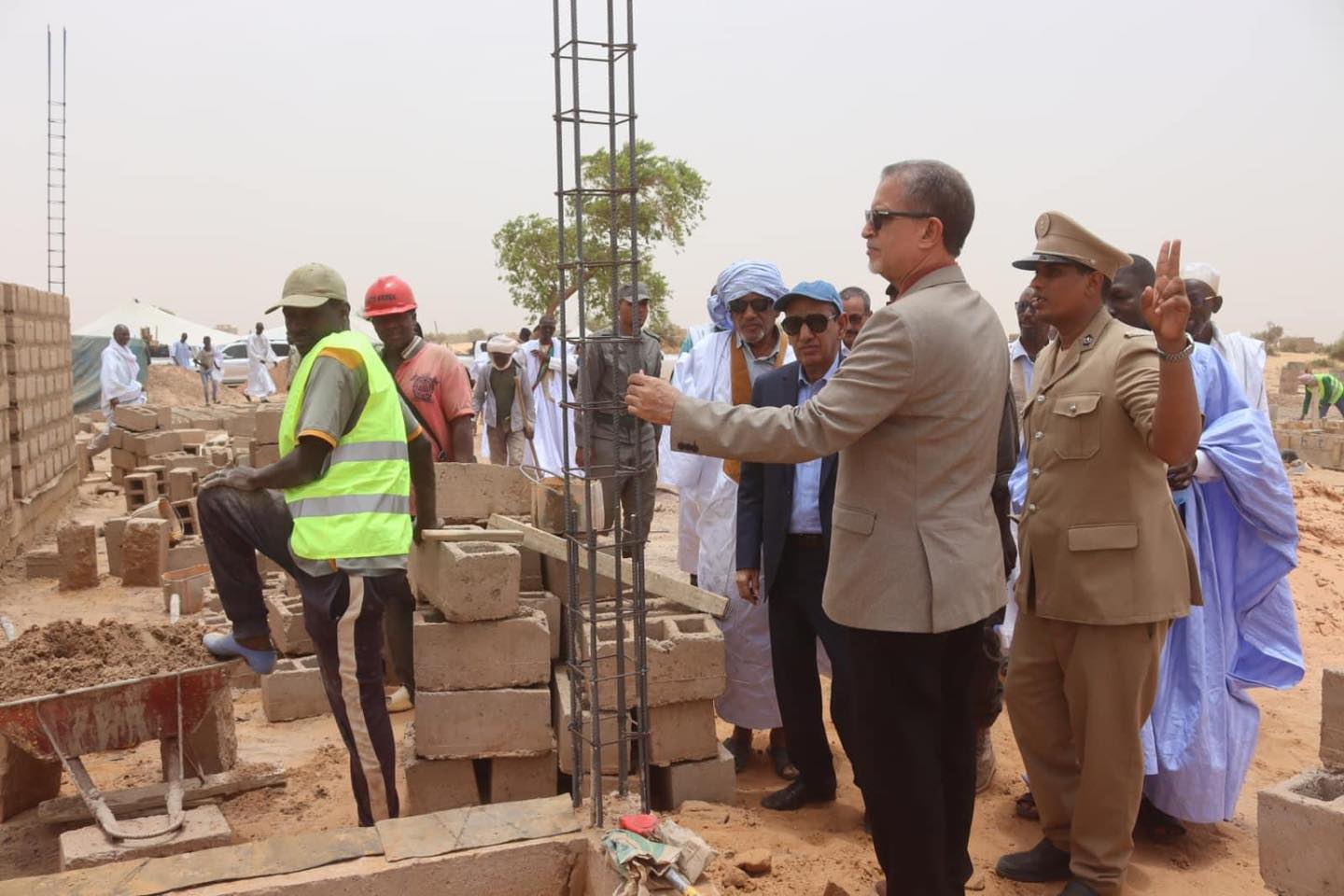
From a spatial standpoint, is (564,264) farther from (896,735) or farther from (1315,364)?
(1315,364)

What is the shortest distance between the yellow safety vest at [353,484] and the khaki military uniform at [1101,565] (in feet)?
7.29

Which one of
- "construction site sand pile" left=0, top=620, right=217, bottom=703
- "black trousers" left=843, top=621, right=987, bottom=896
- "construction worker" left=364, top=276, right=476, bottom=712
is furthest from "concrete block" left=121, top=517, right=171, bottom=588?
"black trousers" left=843, top=621, right=987, bottom=896

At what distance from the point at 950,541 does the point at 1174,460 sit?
0.86 m

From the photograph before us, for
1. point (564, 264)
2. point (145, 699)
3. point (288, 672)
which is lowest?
point (288, 672)

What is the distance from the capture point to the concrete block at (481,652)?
448 centimetres

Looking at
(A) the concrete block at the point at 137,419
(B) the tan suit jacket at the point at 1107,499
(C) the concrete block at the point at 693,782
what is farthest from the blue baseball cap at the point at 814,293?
(A) the concrete block at the point at 137,419

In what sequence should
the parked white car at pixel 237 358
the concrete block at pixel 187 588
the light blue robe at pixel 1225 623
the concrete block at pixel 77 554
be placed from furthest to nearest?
the parked white car at pixel 237 358 → the concrete block at pixel 77 554 → the concrete block at pixel 187 588 → the light blue robe at pixel 1225 623

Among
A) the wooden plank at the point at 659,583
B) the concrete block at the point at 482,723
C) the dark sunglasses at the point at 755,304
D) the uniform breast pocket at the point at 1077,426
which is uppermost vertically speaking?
the dark sunglasses at the point at 755,304

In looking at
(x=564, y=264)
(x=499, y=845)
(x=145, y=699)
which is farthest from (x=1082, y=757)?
(x=145, y=699)

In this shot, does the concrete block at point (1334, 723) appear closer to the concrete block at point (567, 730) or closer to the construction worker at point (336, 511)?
the concrete block at point (567, 730)

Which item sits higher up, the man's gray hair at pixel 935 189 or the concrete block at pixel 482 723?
the man's gray hair at pixel 935 189

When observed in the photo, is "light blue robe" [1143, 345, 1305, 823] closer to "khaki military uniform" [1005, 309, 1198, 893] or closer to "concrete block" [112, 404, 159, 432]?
"khaki military uniform" [1005, 309, 1198, 893]

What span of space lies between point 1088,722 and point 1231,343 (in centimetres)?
225

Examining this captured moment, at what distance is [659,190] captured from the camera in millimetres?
29344
